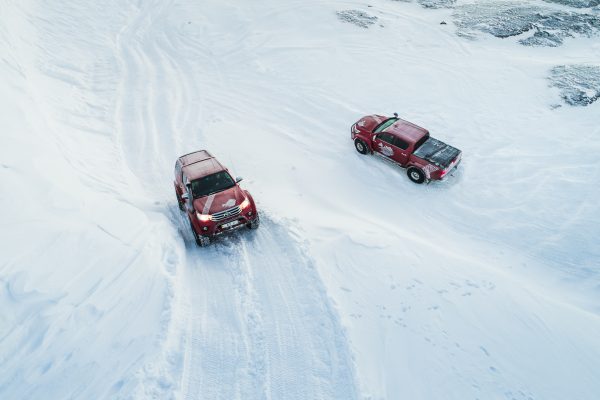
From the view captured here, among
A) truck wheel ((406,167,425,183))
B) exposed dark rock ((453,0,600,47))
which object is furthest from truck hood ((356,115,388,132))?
exposed dark rock ((453,0,600,47))

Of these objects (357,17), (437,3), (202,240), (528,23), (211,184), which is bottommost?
(202,240)

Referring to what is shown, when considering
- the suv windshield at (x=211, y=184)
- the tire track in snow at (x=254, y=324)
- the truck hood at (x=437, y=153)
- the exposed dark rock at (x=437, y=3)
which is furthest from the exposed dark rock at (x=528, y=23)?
the tire track in snow at (x=254, y=324)

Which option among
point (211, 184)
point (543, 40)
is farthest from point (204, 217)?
point (543, 40)

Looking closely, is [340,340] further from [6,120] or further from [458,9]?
[458,9]

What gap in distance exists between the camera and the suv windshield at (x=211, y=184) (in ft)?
34.8

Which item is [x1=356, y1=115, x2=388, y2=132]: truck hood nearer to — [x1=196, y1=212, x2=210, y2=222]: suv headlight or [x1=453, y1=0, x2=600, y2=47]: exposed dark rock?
[x1=196, y1=212, x2=210, y2=222]: suv headlight

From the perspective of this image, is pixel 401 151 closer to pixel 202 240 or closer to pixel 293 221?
pixel 293 221

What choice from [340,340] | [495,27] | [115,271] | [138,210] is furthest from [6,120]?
[495,27]

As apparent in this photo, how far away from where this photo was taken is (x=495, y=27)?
80.7ft

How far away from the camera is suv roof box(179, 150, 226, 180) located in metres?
11.0

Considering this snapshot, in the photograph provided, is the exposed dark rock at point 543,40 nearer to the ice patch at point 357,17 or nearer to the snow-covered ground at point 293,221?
the snow-covered ground at point 293,221

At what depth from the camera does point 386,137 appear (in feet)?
46.9

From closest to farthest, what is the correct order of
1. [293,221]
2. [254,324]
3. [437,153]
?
[254,324]
[293,221]
[437,153]

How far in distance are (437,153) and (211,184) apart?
8116 mm
